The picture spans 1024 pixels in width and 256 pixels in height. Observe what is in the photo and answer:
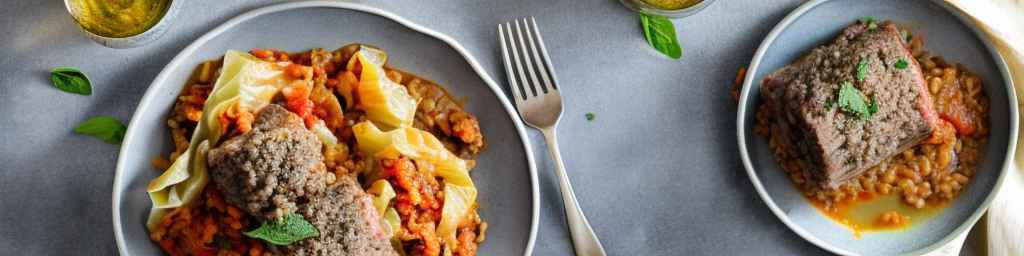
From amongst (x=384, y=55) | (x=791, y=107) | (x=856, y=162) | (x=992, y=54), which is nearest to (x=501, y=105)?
(x=384, y=55)

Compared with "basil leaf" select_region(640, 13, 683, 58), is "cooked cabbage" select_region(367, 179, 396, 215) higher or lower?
lower

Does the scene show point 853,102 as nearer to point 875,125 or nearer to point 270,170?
point 875,125

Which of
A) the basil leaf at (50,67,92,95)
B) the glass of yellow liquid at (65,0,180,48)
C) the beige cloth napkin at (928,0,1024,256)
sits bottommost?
the beige cloth napkin at (928,0,1024,256)

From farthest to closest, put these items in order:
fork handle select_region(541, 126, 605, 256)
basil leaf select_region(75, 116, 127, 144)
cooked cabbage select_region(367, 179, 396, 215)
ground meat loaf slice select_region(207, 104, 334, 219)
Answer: fork handle select_region(541, 126, 605, 256) → basil leaf select_region(75, 116, 127, 144) → cooked cabbage select_region(367, 179, 396, 215) → ground meat loaf slice select_region(207, 104, 334, 219)

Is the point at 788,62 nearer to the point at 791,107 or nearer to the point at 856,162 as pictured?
the point at 791,107

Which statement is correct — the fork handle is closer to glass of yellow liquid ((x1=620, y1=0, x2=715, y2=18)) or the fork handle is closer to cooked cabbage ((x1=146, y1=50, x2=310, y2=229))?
glass of yellow liquid ((x1=620, y1=0, x2=715, y2=18))

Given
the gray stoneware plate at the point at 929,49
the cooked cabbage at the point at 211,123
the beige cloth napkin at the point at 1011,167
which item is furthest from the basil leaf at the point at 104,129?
the beige cloth napkin at the point at 1011,167

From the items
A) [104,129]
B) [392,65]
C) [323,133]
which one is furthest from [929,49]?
[104,129]

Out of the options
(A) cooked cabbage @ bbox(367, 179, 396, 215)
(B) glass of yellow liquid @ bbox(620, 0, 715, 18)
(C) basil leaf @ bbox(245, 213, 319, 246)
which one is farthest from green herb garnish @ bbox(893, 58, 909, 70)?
(C) basil leaf @ bbox(245, 213, 319, 246)
